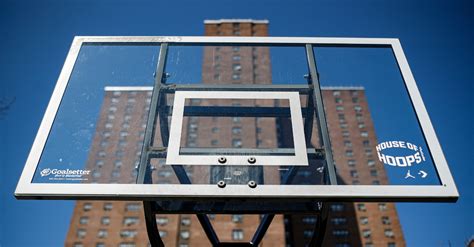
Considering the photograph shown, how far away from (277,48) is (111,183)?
2.19 meters

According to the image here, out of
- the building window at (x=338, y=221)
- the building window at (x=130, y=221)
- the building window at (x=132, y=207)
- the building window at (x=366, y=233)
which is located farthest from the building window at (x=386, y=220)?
the building window at (x=130, y=221)

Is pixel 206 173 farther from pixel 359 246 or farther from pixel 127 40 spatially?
pixel 359 246

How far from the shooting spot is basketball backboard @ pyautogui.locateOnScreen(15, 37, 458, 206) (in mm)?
2947

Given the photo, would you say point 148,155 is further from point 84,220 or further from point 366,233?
point 366,233

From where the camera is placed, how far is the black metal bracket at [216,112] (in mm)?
3219

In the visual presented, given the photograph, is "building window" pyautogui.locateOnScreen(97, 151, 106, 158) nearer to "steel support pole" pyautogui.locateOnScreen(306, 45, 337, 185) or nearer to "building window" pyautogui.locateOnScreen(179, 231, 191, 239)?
"steel support pole" pyautogui.locateOnScreen(306, 45, 337, 185)

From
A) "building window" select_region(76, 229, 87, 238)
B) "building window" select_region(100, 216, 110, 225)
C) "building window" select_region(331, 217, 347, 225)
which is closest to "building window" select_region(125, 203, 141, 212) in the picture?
"building window" select_region(100, 216, 110, 225)

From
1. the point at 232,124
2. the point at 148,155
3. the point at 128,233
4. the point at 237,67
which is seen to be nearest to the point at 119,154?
the point at 148,155

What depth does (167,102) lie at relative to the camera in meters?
3.67

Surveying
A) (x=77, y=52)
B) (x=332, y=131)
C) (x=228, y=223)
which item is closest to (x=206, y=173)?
(x=332, y=131)

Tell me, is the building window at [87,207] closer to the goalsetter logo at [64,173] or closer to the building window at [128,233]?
the building window at [128,233]

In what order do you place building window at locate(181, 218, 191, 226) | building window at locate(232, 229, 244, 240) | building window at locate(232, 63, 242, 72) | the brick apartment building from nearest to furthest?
the brick apartment building < building window at locate(232, 63, 242, 72) < building window at locate(232, 229, 244, 240) < building window at locate(181, 218, 191, 226)

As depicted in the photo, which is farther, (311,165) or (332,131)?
(332,131)

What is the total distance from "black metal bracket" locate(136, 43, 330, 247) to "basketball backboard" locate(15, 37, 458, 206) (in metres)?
0.01
